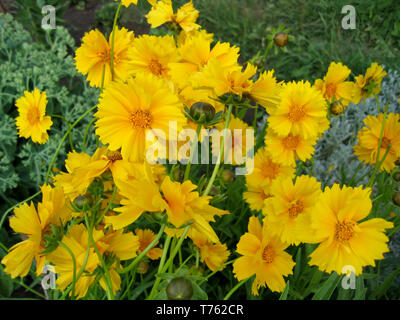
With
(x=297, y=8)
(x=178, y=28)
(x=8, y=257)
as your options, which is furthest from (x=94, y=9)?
(x=8, y=257)

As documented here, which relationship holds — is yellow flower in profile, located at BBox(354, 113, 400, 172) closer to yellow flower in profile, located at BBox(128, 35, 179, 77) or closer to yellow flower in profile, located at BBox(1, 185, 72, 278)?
yellow flower in profile, located at BBox(128, 35, 179, 77)

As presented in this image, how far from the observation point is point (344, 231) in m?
0.58

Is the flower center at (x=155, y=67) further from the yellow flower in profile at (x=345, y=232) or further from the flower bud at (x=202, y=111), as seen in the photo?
the yellow flower in profile at (x=345, y=232)

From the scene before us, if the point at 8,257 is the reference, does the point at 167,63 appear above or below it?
above

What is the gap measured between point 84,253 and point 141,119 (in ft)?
0.70

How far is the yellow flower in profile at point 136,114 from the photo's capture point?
0.53 m

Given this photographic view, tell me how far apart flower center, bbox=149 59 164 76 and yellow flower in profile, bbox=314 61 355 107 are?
463 millimetres

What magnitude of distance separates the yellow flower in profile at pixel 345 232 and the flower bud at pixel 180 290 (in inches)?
7.5

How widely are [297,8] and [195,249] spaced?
236cm

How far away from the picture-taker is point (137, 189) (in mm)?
502

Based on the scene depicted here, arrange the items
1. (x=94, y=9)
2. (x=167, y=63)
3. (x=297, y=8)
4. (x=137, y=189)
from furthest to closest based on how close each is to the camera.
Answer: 1. (x=94, y=9)
2. (x=297, y=8)
3. (x=167, y=63)
4. (x=137, y=189)

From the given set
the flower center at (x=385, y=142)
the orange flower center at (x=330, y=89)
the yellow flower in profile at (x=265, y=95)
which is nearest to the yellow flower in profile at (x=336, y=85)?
the orange flower center at (x=330, y=89)

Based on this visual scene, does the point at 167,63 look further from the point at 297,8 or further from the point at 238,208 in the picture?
the point at 297,8

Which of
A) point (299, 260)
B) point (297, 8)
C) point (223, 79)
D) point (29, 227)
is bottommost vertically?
point (299, 260)
